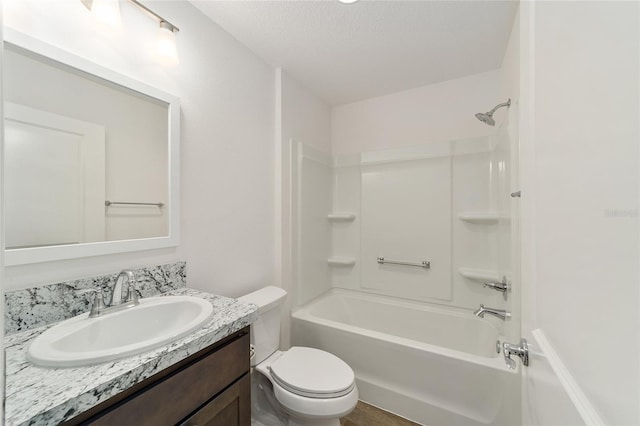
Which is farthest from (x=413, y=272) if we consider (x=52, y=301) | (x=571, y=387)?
(x=52, y=301)

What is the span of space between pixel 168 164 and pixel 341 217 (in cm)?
170

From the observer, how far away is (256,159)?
72.4 inches

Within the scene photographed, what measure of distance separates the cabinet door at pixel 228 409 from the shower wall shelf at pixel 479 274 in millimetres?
1841

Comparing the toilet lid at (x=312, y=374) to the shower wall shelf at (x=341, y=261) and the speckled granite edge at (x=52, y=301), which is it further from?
the shower wall shelf at (x=341, y=261)

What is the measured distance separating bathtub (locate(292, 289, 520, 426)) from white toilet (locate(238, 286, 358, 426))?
1.08ft

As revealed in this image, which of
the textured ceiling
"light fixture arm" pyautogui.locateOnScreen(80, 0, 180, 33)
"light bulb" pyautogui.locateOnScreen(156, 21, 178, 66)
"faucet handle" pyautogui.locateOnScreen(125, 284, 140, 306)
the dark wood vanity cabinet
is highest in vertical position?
the textured ceiling

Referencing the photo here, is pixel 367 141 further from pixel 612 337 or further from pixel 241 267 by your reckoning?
pixel 612 337

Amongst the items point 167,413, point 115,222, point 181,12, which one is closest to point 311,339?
point 167,413

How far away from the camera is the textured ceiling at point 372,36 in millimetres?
1394

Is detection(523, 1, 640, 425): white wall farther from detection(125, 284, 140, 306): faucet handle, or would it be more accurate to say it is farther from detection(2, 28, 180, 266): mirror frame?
detection(2, 28, 180, 266): mirror frame

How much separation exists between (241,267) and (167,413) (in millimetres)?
969

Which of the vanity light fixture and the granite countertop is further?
the vanity light fixture

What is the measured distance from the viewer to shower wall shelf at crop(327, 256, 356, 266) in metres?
2.60

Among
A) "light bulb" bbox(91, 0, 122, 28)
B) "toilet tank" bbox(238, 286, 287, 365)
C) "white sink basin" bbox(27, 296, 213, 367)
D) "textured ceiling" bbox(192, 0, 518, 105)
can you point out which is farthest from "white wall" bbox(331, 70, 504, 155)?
"white sink basin" bbox(27, 296, 213, 367)
